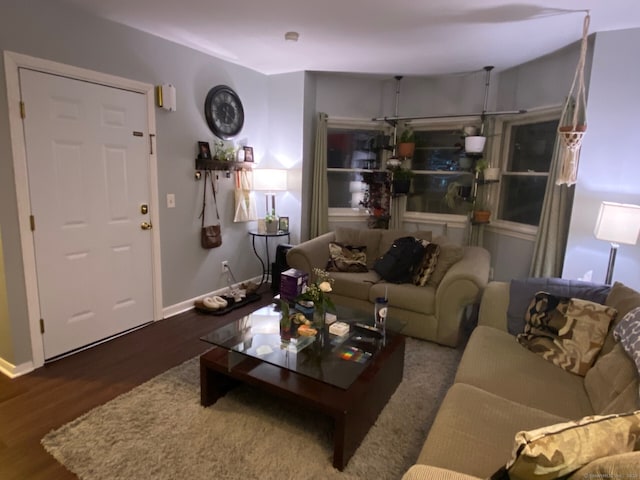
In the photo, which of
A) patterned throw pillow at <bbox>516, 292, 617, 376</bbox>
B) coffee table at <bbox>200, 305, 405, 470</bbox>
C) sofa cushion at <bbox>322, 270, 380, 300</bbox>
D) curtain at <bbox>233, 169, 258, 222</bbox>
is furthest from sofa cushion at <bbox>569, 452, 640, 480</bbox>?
curtain at <bbox>233, 169, 258, 222</bbox>

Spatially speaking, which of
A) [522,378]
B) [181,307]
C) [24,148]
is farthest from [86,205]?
[522,378]

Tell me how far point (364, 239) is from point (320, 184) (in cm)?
101

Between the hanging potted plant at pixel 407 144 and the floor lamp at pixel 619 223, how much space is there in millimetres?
2192

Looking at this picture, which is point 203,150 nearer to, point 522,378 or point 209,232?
point 209,232

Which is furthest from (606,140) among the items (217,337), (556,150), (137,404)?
(137,404)

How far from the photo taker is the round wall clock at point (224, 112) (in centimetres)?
371

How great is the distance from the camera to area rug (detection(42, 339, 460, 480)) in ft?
5.72

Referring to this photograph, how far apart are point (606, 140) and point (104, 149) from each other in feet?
12.7

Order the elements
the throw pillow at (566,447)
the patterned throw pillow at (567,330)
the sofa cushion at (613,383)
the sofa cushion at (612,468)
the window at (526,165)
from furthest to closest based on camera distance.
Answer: the window at (526,165) → the patterned throw pillow at (567,330) → the sofa cushion at (613,383) → the throw pillow at (566,447) → the sofa cushion at (612,468)

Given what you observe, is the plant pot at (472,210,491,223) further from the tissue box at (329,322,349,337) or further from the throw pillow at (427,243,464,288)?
the tissue box at (329,322,349,337)

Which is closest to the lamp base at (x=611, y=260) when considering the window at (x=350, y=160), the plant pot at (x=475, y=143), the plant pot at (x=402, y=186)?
the plant pot at (x=475, y=143)

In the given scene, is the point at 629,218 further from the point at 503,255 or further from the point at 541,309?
the point at 503,255

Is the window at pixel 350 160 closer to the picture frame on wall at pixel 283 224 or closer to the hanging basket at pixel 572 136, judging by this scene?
the picture frame on wall at pixel 283 224

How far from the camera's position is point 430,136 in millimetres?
4621
